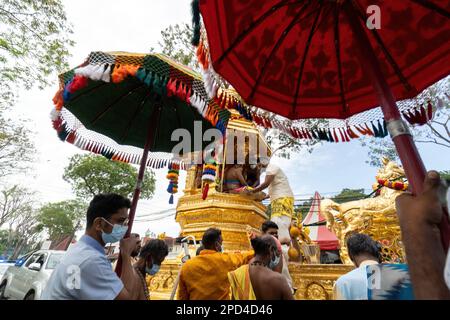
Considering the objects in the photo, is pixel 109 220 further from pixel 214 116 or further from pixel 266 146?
pixel 266 146

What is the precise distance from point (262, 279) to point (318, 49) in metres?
2.18

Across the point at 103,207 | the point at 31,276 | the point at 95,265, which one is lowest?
the point at 95,265

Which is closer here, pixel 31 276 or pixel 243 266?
pixel 243 266

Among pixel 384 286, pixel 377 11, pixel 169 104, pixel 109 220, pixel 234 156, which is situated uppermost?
pixel 234 156

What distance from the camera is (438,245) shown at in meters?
0.82

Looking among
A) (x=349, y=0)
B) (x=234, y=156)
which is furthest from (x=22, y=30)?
(x=349, y=0)

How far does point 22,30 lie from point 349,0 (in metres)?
10.2

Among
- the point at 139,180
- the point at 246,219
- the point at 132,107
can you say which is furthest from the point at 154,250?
the point at 246,219

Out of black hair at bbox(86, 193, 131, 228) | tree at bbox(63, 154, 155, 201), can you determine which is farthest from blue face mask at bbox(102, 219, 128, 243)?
tree at bbox(63, 154, 155, 201)

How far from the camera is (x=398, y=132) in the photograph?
120cm

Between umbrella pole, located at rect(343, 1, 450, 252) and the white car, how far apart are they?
7.52m

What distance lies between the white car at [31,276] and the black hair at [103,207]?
5479mm

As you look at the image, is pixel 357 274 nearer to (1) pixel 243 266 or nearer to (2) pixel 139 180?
(1) pixel 243 266

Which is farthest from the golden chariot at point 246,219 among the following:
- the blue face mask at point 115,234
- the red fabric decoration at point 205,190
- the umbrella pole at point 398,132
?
the umbrella pole at point 398,132
